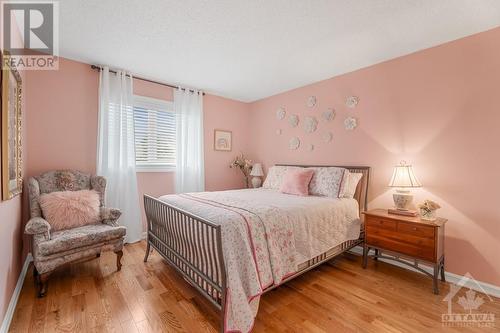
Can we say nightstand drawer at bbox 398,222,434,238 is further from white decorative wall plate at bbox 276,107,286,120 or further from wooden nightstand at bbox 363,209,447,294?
white decorative wall plate at bbox 276,107,286,120

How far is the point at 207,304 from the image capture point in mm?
1908

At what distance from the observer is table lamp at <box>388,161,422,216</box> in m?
2.40

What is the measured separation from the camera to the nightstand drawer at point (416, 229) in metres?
2.15

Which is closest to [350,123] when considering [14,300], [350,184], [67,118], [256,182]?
[350,184]

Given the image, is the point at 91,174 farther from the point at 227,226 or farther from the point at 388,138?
the point at 388,138

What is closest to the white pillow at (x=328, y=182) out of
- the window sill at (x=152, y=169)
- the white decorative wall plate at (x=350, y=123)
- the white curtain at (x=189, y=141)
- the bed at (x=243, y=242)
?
the bed at (x=243, y=242)

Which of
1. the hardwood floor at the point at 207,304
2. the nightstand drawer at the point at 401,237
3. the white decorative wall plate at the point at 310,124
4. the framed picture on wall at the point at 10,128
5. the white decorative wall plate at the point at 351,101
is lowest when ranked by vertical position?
the hardwood floor at the point at 207,304

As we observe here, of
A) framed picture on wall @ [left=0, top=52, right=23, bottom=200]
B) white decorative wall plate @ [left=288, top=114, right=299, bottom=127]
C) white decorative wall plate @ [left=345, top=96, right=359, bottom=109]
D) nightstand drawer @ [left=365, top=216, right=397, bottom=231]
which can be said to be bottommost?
nightstand drawer @ [left=365, top=216, right=397, bottom=231]

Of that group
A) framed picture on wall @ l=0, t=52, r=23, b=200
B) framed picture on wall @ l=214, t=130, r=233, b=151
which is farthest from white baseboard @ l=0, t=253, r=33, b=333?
framed picture on wall @ l=214, t=130, r=233, b=151

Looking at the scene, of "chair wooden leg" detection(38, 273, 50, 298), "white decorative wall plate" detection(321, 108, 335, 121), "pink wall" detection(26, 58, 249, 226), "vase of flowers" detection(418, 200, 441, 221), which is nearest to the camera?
"chair wooden leg" detection(38, 273, 50, 298)

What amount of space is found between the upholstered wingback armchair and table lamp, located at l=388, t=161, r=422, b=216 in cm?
301

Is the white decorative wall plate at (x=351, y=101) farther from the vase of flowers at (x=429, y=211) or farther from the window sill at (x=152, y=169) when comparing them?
the window sill at (x=152, y=169)

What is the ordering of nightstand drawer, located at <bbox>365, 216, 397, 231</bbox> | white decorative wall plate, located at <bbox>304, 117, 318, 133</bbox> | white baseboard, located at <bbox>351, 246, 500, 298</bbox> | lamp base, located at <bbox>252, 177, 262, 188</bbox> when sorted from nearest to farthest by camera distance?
white baseboard, located at <bbox>351, 246, 500, 298</bbox> < nightstand drawer, located at <bbox>365, 216, 397, 231</bbox> < white decorative wall plate, located at <bbox>304, 117, 318, 133</bbox> < lamp base, located at <bbox>252, 177, 262, 188</bbox>

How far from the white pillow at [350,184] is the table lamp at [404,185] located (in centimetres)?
48
